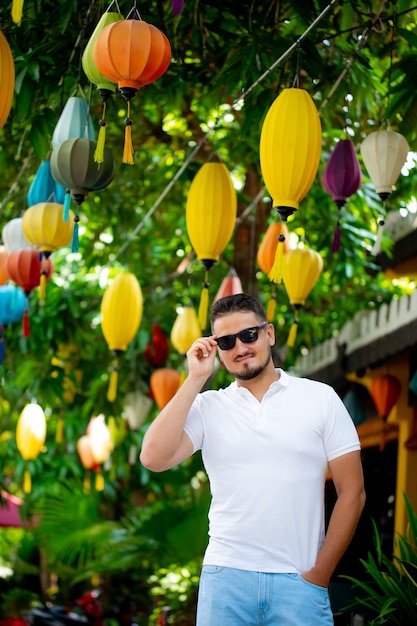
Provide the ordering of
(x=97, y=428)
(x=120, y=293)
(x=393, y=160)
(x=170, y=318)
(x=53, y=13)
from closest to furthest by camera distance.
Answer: (x=393, y=160) → (x=53, y=13) → (x=120, y=293) → (x=170, y=318) → (x=97, y=428)

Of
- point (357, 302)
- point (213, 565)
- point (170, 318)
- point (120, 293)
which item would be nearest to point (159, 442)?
point (213, 565)

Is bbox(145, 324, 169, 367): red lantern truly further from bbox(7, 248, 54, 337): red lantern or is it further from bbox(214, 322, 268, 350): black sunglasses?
bbox(214, 322, 268, 350): black sunglasses

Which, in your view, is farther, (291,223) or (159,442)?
(291,223)

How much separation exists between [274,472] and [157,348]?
4.90 m

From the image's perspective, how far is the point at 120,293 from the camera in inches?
239

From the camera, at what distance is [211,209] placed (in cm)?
454

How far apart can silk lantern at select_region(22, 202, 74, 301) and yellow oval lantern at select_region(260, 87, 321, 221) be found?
1.56 meters

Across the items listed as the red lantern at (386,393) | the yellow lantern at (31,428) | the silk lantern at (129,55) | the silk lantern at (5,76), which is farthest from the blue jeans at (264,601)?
the yellow lantern at (31,428)

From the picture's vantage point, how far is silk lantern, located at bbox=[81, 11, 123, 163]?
3326 mm

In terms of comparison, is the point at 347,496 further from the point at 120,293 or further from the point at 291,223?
the point at 291,223

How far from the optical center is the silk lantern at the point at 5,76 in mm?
3387

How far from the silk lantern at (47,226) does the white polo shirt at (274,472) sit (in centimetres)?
220

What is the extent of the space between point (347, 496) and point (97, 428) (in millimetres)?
6183

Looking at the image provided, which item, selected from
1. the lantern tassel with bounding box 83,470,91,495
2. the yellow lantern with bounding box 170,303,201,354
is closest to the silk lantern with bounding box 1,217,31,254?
the yellow lantern with bounding box 170,303,201,354
